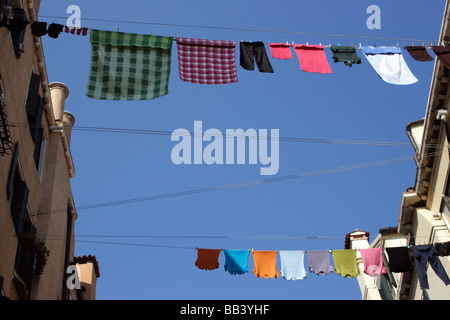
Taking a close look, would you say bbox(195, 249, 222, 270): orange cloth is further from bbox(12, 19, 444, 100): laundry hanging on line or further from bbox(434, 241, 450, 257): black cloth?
bbox(434, 241, 450, 257): black cloth

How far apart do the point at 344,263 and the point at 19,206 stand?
32.3 ft

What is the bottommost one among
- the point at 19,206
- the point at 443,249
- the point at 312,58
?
the point at 443,249

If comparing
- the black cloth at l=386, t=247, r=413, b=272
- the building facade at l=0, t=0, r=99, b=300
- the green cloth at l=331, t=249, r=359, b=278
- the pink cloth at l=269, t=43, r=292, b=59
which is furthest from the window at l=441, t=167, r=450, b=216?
the building facade at l=0, t=0, r=99, b=300

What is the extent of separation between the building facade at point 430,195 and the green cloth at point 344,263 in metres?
2.00

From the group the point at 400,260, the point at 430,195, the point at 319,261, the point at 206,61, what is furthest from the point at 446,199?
the point at 206,61

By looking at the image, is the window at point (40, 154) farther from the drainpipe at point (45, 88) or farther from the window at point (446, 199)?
the window at point (446, 199)

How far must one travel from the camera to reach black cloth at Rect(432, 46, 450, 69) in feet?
56.7

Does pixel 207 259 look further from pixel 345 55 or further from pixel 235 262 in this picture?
pixel 345 55

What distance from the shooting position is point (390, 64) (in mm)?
17594

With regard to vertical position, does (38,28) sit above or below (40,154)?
above
